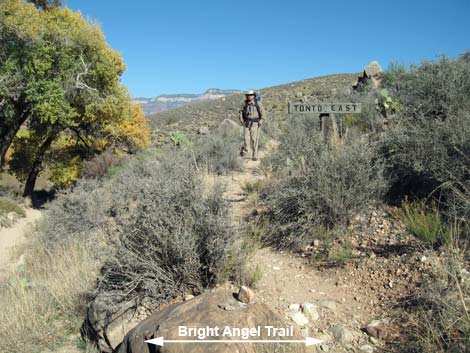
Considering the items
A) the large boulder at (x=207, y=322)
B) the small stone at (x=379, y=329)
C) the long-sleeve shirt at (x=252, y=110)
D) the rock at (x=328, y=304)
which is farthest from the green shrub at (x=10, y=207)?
the small stone at (x=379, y=329)

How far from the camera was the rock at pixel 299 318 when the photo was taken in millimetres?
3411

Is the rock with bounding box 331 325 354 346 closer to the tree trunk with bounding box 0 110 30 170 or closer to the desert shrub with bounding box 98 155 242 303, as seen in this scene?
the desert shrub with bounding box 98 155 242 303

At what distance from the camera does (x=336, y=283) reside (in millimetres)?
4055

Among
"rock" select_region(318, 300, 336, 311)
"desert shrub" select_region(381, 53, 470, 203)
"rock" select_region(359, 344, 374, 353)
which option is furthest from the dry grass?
"desert shrub" select_region(381, 53, 470, 203)

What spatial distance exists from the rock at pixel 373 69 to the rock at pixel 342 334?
21.6 m

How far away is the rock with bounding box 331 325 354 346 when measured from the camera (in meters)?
3.15

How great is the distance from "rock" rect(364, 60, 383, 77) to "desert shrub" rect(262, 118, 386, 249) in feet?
61.1

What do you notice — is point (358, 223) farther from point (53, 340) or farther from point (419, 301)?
point (53, 340)

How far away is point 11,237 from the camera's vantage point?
12883mm

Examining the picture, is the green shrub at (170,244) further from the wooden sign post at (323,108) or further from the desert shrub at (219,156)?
the desert shrub at (219,156)

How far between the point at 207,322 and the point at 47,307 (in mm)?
2771

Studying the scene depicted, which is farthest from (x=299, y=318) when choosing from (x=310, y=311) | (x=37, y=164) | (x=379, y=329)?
(x=37, y=164)

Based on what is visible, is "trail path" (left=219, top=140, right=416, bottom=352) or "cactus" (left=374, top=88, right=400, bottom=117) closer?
"trail path" (left=219, top=140, right=416, bottom=352)

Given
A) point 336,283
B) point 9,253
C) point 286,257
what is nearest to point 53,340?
point 286,257
